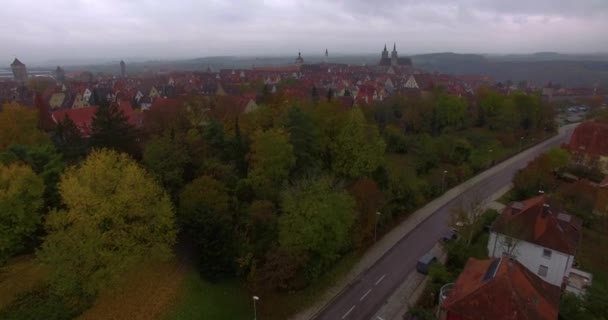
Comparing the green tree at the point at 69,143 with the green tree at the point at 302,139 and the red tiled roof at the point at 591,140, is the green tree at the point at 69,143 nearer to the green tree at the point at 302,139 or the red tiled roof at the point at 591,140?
the green tree at the point at 302,139

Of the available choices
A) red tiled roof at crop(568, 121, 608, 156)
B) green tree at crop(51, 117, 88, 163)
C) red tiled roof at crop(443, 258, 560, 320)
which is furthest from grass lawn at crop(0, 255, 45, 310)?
red tiled roof at crop(568, 121, 608, 156)

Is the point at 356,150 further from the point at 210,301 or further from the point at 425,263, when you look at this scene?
the point at 210,301

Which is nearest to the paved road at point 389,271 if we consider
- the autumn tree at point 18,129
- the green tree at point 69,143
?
the green tree at point 69,143

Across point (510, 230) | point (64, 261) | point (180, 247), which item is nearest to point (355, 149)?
point (510, 230)

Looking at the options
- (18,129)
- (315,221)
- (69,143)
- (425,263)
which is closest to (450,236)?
(425,263)

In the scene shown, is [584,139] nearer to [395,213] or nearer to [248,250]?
[395,213]
